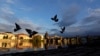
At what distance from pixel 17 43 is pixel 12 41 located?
7.94 feet

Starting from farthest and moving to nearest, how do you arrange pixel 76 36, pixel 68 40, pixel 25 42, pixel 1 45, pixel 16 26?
pixel 25 42 → pixel 1 45 → pixel 68 40 → pixel 76 36 → pixel 16 26

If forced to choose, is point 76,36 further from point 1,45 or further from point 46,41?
point 1,45

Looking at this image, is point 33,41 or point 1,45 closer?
point 1,45

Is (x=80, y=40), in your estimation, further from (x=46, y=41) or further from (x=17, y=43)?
(x=17, y=43)

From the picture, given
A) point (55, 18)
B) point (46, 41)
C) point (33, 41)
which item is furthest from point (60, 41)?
point (55, 18)

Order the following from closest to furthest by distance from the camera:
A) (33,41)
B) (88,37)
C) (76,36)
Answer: (88,37) < (76,36) < (33,41)

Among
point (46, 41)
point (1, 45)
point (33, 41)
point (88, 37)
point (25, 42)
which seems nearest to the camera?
point (88, 37)

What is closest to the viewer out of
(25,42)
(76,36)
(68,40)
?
(76,36)

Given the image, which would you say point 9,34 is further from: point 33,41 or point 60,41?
point 60,41

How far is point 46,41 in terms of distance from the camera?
6175cm

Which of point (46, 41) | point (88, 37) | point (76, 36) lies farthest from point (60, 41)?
point (88, 37)

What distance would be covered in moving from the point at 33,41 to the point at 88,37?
43549 mm

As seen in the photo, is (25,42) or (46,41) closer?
(46,41)

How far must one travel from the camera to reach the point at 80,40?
169 ft
